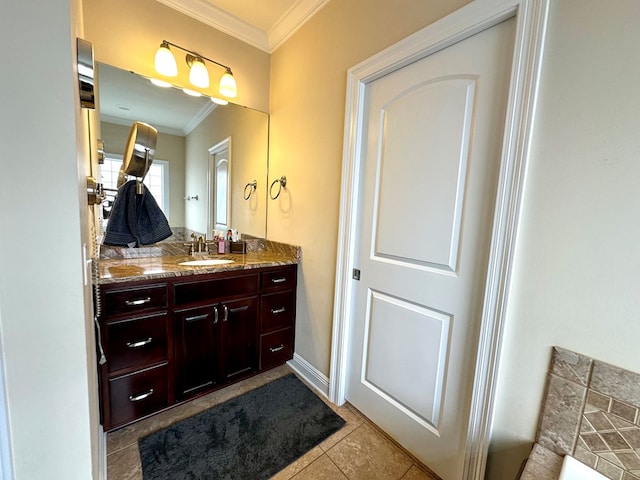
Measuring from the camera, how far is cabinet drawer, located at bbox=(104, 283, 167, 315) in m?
1.30

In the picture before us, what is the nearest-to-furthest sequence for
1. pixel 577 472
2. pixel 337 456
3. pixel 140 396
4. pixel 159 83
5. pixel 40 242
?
pixel 40 242, pixel 577 472, pixel 337 456, pixel 140 396, pixel 159 83

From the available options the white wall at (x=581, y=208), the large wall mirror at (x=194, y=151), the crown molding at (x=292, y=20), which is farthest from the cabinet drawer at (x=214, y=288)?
the crown molding at (x=292, y=20)

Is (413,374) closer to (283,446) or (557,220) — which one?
(283,446)

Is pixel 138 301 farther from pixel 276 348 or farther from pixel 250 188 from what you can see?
pixel 250 188

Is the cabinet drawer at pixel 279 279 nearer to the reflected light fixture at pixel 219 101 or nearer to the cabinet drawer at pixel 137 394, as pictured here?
the cabinet drawer at pixel 137 394

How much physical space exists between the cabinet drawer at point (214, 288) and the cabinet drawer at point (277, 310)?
6.5 inches

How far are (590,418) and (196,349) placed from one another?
182 cm

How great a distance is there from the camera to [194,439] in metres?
1.40

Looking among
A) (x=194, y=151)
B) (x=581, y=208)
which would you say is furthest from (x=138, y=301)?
(x=581, y=208)

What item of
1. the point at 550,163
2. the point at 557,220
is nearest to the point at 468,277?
the point at 557,220

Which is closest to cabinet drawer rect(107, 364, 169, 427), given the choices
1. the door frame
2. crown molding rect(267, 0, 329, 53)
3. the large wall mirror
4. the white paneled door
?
the large wall mirror

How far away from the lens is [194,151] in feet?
6.59

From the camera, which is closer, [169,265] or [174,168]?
[169,265]

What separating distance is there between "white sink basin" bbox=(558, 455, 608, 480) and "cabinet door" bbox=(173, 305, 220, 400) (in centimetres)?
169
